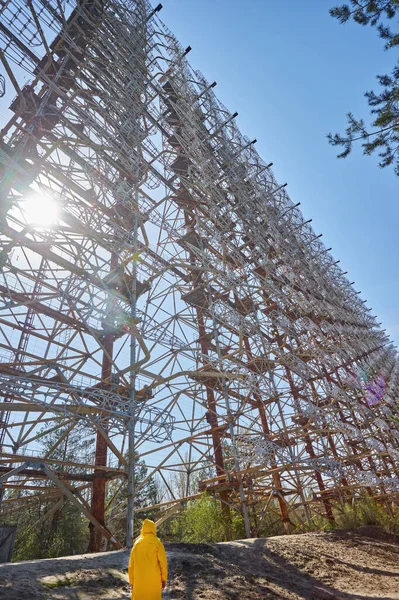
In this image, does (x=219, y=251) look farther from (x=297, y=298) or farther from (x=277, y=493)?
(x=277, y=493)

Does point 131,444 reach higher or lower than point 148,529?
higher

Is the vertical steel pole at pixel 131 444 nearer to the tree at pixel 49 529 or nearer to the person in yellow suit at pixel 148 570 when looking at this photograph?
the person in yellow suit at pixel 148 570

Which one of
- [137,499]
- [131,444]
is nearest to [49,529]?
[137,499]

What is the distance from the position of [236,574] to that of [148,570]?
2.82 m

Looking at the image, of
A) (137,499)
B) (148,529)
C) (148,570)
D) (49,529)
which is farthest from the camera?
(137,499)

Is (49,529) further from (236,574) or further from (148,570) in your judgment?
(148,570)

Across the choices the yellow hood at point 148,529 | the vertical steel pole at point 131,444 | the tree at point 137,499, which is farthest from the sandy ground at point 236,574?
the tree at point 137,499

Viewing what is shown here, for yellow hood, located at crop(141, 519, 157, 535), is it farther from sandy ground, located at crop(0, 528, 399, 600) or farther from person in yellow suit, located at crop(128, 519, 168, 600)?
sandy ground, located at crop(0, 528, 399, 600)

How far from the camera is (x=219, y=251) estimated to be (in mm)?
16266

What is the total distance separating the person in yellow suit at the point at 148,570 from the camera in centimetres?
344

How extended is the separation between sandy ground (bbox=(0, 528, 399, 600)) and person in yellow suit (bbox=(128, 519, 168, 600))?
0.89 m

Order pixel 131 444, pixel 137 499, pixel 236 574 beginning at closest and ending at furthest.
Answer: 1. pixel 236 574
2. pixel 131 444
3. pixel 137 499

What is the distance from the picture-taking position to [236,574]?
5.58 m

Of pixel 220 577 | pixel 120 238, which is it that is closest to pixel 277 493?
pixel 220 577
